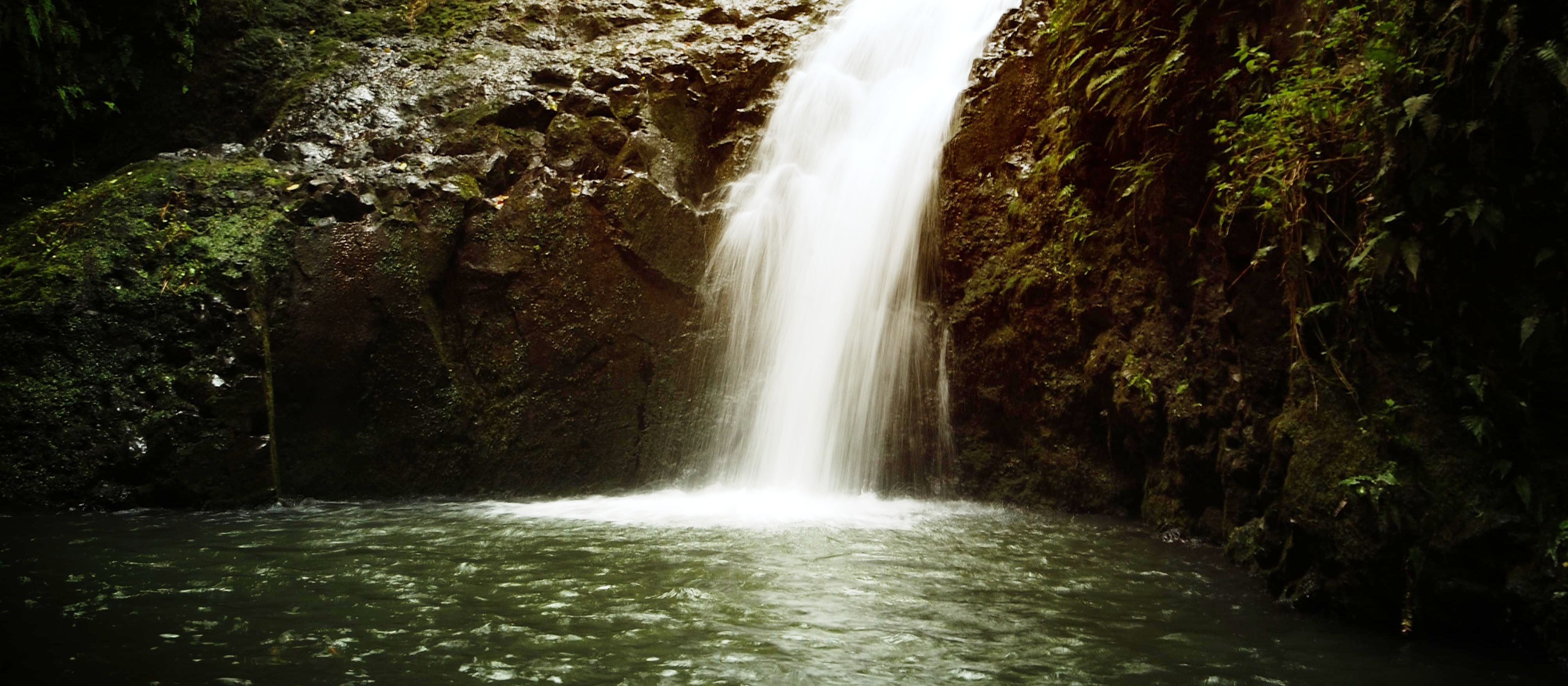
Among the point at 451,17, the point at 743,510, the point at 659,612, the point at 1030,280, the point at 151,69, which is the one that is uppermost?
the point at 451,17

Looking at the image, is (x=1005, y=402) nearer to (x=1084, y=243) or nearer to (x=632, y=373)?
(x=1084, y=243)

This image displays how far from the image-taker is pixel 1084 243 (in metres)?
7.71

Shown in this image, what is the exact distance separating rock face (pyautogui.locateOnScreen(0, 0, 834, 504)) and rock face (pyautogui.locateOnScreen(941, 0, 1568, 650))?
10.3 feet

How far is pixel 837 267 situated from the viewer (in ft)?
30.3

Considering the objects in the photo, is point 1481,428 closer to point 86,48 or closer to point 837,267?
point 837,267

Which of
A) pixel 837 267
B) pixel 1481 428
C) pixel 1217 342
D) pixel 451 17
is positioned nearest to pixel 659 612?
pixel 1481 428

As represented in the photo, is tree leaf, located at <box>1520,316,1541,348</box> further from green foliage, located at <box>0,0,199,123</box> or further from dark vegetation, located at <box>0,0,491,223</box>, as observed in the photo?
green foliage, located at <box>0,0,199,123</box>

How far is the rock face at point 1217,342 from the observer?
423 cm

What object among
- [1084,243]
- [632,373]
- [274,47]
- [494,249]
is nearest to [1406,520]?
[1084,243]

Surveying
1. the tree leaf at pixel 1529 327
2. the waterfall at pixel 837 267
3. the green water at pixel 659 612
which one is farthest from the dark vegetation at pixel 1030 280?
the green water at pixel 659 612

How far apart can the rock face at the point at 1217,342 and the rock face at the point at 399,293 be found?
3.13 meters

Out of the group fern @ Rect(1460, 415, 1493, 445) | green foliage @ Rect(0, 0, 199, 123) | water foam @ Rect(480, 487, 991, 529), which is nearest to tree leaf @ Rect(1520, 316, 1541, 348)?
fern @ Rect(1460, 415, 1493, 445)

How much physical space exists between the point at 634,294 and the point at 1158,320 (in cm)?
495

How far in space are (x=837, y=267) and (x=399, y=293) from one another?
4.24 m
